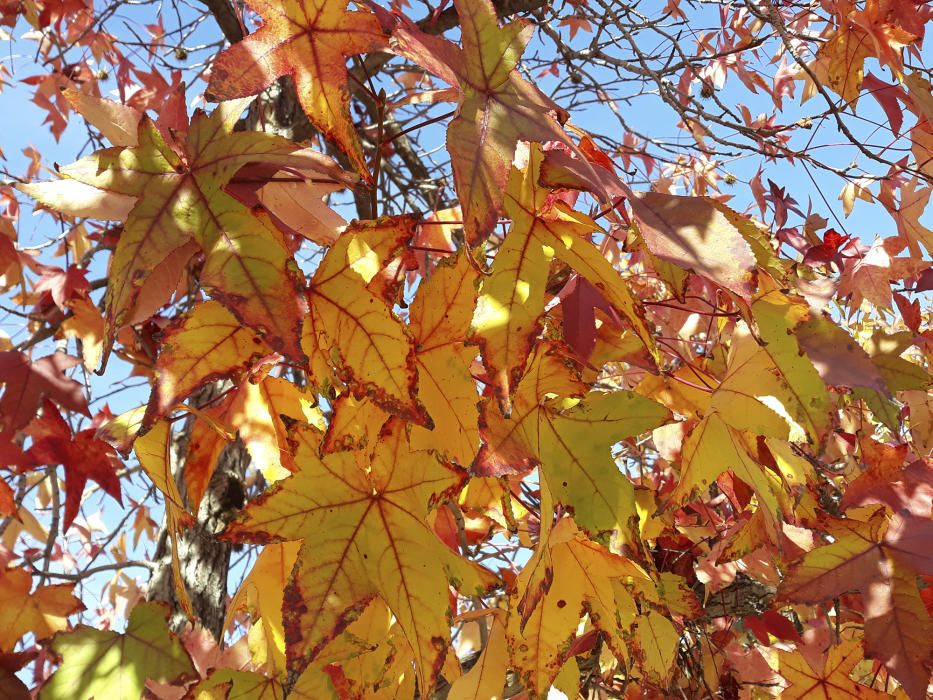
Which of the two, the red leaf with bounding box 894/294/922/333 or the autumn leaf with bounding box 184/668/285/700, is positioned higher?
the red leaf with bounding box 894/294/922/333

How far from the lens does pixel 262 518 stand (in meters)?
0.65

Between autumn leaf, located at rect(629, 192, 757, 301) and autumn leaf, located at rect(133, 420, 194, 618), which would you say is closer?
autumn leaf, located at rect(629, 192, 757, 301)

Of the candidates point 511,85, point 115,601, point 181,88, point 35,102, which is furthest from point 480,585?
point 115,601

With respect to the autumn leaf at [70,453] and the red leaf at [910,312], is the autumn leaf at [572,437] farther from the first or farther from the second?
the red leaf at [910,312]

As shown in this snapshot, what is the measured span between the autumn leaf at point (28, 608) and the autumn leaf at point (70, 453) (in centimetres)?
16

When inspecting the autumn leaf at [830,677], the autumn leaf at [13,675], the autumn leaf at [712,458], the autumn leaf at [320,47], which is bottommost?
the autumn leaf at [830,677]

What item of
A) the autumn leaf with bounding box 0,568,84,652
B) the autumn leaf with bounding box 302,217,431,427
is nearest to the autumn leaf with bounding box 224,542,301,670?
the autumn leaf with bounding box 302,217,431,427

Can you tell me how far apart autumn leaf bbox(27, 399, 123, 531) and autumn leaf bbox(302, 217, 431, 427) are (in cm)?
67

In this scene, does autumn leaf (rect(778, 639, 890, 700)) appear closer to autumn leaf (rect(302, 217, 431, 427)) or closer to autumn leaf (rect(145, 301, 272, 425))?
autumn leaf (rect(302, 217, 431, 427))

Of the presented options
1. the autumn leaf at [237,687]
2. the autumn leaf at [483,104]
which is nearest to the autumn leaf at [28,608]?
the autumn leaf at [237,687]

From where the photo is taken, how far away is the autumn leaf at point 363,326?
1.99 feet

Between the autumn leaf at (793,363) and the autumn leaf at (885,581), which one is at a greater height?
the autumn leaf at (793,363)

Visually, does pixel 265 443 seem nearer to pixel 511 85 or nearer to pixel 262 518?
pixel 262 518

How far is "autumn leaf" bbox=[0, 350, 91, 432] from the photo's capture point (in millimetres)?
1135
